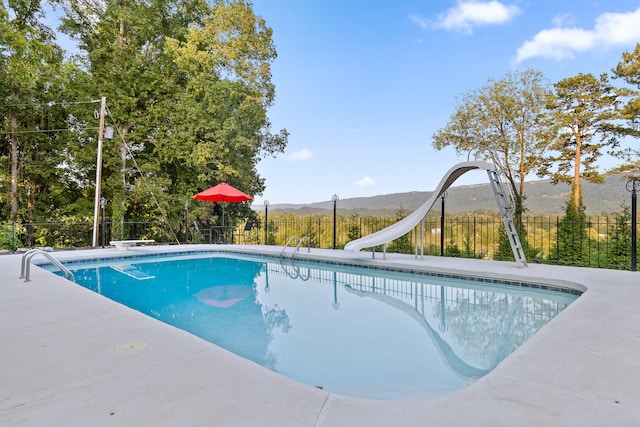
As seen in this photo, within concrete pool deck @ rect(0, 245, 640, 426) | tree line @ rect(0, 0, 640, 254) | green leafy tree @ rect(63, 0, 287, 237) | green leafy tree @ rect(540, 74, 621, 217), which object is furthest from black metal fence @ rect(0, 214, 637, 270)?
concrete pool deck @ rect(0, 245, 640, 426)

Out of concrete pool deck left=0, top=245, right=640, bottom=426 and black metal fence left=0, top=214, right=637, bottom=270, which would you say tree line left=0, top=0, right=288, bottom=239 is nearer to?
black metal fence left=0, top=214, right=637, bottom=270

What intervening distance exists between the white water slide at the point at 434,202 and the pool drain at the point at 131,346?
474 cm

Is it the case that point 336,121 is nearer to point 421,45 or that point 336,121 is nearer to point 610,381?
point 421,45

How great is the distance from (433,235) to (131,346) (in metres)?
9.20

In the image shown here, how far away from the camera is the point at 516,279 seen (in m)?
5.50

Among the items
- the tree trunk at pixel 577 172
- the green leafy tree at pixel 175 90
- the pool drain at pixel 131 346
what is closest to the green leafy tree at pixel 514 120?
the tree trunk at pixel 577 172

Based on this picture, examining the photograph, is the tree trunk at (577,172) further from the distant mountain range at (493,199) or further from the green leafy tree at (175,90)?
the green leafy tree at (175,90)

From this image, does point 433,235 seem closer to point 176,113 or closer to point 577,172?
point 577,172

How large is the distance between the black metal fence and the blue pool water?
2.18 m

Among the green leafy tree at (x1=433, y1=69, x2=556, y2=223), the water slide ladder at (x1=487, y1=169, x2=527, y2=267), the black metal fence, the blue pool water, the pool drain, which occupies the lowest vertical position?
the blue pool water

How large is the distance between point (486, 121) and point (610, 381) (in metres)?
14.2

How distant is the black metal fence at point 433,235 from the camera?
835cm

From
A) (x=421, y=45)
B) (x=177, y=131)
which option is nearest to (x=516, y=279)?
(x=421, y=45)

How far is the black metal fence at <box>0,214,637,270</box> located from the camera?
27.4 ft
